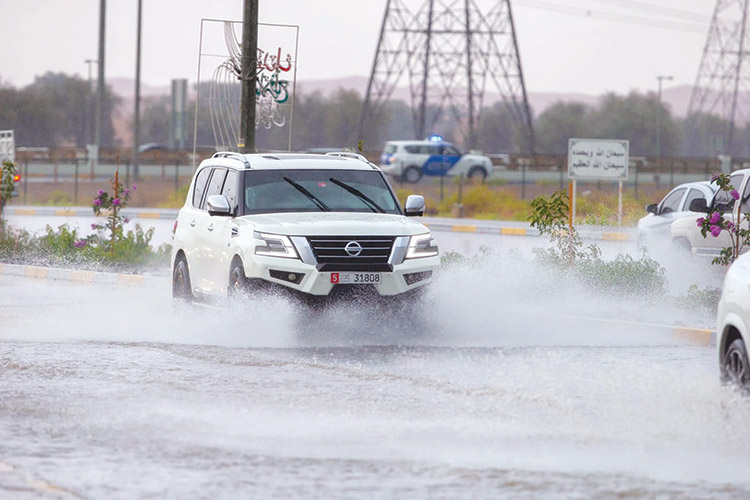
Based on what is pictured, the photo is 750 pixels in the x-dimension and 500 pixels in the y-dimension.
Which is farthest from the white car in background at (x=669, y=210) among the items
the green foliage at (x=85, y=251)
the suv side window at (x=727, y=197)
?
the green foliage at (x=85, y=251)

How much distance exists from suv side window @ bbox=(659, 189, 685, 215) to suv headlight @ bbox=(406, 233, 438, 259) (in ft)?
32.8

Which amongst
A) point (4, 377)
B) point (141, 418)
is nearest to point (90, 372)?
point (4, 377)

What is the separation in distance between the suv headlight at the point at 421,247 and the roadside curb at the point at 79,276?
7368mm

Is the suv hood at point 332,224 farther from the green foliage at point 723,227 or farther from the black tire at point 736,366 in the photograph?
the black tire at point 736,366

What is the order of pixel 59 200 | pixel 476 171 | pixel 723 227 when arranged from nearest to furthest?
pixel 723 227, pixel 59 200, pixel 476 171

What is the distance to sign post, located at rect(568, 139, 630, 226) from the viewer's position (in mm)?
31405

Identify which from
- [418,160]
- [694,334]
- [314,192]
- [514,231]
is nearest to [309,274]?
[314,192]

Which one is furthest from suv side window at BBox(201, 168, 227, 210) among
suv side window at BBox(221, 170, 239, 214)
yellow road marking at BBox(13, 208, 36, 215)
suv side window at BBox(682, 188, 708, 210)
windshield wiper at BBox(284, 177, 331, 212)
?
yellow road marking at BBox(13, 208, 36, 215)

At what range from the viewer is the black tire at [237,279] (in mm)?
13484

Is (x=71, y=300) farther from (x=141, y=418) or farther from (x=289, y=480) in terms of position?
(x=289, y=480)

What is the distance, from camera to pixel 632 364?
12.0 m

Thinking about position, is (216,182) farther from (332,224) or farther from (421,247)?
(421,247)

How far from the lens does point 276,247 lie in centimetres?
1328

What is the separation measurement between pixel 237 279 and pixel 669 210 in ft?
37.3
